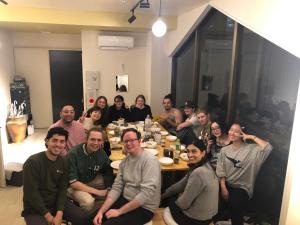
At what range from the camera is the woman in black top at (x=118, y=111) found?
466cm

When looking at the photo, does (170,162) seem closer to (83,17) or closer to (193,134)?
(193,134)

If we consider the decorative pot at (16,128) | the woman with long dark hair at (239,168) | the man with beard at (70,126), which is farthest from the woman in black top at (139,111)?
the decorative pot at (16,128)

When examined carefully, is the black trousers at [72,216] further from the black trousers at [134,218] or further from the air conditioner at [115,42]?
the air conditioner at [115,42]

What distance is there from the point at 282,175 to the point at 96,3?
3359 mm

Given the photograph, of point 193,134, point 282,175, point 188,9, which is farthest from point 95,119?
point 282,175

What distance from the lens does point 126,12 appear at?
4.46 metres

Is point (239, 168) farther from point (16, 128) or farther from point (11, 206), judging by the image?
point (16, 128)

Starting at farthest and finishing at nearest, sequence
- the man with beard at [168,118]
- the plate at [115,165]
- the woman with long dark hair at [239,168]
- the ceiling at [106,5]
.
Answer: the man with beard at [168,118] → the ceiling at [106,5] → the plate at [115,165] → the woman with long dark hair at [239,168]

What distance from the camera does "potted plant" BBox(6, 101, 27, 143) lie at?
530cm

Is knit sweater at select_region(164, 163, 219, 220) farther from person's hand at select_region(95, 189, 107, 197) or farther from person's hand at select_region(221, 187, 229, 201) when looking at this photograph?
person's hand at select_region(95, 189, 107, 197)

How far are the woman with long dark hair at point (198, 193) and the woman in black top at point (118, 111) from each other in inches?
110

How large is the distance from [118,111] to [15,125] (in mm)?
2313

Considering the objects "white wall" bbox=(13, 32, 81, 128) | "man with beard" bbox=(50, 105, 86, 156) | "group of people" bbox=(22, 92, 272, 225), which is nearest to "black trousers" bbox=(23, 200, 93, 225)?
"group of people" bbox=(22, 92, 272, 225)

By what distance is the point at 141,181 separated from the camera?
2.14 meters
